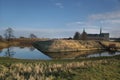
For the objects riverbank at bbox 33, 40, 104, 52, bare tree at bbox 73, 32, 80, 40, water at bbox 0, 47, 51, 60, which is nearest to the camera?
water at bbox 0, 47, 51, 60

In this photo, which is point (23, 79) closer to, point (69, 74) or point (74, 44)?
point (69, 74)

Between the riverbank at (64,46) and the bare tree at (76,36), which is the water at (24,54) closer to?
the riverbank at (64,46)

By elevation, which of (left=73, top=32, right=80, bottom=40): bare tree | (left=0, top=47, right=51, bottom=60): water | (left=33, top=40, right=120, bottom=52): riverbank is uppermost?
(left=73, top=32, right=80, bottom=40): bare tree

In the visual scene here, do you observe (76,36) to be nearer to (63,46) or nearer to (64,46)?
(64,46)

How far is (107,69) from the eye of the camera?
21344 millimetres

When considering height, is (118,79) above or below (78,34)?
below

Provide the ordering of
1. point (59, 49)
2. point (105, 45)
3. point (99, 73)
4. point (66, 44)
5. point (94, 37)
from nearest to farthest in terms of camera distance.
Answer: point (99, 73)
point (59, 49)
point (66, 44)
point (105, 45)
point (94, 37)

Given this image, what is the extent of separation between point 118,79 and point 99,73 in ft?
5.05

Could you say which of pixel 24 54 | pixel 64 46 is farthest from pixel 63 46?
pixel 24 54

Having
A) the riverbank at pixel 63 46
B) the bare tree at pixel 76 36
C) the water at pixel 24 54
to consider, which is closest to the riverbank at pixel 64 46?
the riverbank at pixel 63 46

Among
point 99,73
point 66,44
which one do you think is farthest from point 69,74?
point 66,44

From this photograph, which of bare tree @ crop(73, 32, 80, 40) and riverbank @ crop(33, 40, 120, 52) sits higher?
bare tree @ crop(73, 32, 80, 40)

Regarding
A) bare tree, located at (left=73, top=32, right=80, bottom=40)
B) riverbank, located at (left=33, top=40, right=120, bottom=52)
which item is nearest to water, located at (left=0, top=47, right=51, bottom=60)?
riverbank, located at (left=33, top=40, right=120, bottom=52)

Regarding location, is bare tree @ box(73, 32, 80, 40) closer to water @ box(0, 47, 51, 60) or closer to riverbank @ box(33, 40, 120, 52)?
riverbank @ box(33, 40, 120, 52)
